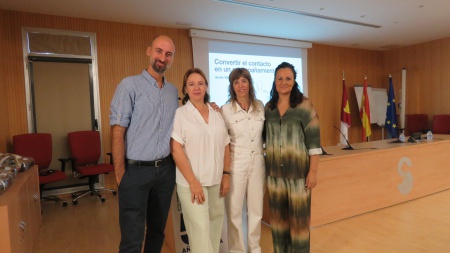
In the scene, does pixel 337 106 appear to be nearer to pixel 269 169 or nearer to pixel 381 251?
pixel 381 251

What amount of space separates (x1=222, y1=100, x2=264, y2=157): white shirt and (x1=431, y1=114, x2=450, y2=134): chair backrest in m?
6.84

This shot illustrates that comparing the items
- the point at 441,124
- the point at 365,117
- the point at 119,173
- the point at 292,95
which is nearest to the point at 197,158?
the point at 119,173

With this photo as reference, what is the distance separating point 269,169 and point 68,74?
13.3ft

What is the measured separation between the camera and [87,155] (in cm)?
439

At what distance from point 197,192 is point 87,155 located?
333cm

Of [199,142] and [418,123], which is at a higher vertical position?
[199,142]

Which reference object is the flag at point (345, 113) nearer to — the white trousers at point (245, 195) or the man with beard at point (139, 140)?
the white trousers at point (245, 195)

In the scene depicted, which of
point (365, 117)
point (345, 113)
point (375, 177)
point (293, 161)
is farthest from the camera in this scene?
point (365, 117)

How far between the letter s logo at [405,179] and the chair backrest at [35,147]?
4.72m

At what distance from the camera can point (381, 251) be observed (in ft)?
7.92

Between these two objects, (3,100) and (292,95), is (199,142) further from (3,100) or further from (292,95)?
(3,100)

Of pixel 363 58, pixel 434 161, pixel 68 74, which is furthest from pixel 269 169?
pixel 363 58

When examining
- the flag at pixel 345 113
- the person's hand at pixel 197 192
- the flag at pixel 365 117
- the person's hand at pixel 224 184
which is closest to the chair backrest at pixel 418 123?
the flag at pixel 365 117

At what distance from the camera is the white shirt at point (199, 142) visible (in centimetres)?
170
